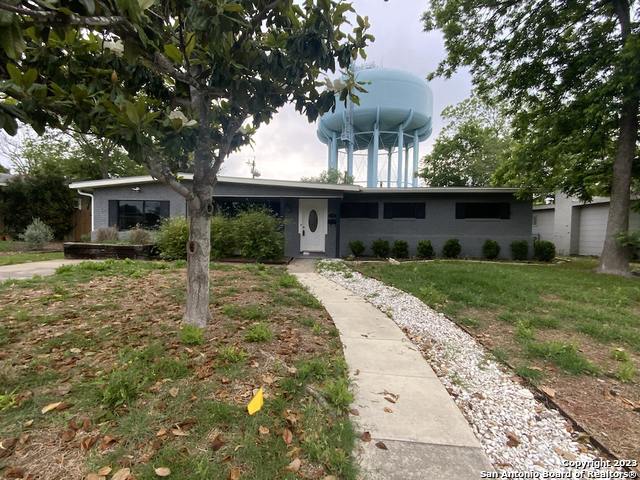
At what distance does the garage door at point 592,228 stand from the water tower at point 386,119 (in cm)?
1015

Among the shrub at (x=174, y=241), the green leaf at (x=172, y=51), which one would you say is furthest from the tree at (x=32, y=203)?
the green leaf at (x=172, y=51)

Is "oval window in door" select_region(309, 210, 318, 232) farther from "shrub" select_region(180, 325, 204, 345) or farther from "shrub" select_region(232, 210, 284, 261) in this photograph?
"shrub" select_region(180, 325, 204, 345)

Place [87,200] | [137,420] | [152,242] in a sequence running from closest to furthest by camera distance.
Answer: [137,420], [152,242], [87,200]

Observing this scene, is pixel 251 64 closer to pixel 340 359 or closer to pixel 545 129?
pixel 340 359

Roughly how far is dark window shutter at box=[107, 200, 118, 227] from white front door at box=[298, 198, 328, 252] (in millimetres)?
7706

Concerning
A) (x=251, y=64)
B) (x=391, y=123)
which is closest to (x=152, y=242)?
(x=251, y=64)

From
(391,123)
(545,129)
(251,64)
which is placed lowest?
(251,64)

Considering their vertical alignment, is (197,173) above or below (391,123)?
below

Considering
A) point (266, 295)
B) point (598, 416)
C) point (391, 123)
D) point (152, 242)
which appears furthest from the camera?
point (391, 123)

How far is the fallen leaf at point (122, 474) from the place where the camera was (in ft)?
5.32

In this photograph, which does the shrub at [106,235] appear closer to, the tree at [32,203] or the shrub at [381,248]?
the tree at [32,203]

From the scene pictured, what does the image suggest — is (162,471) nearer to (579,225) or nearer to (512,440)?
(512,440)

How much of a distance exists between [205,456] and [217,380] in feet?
2.60

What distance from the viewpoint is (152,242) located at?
35.2 ft
